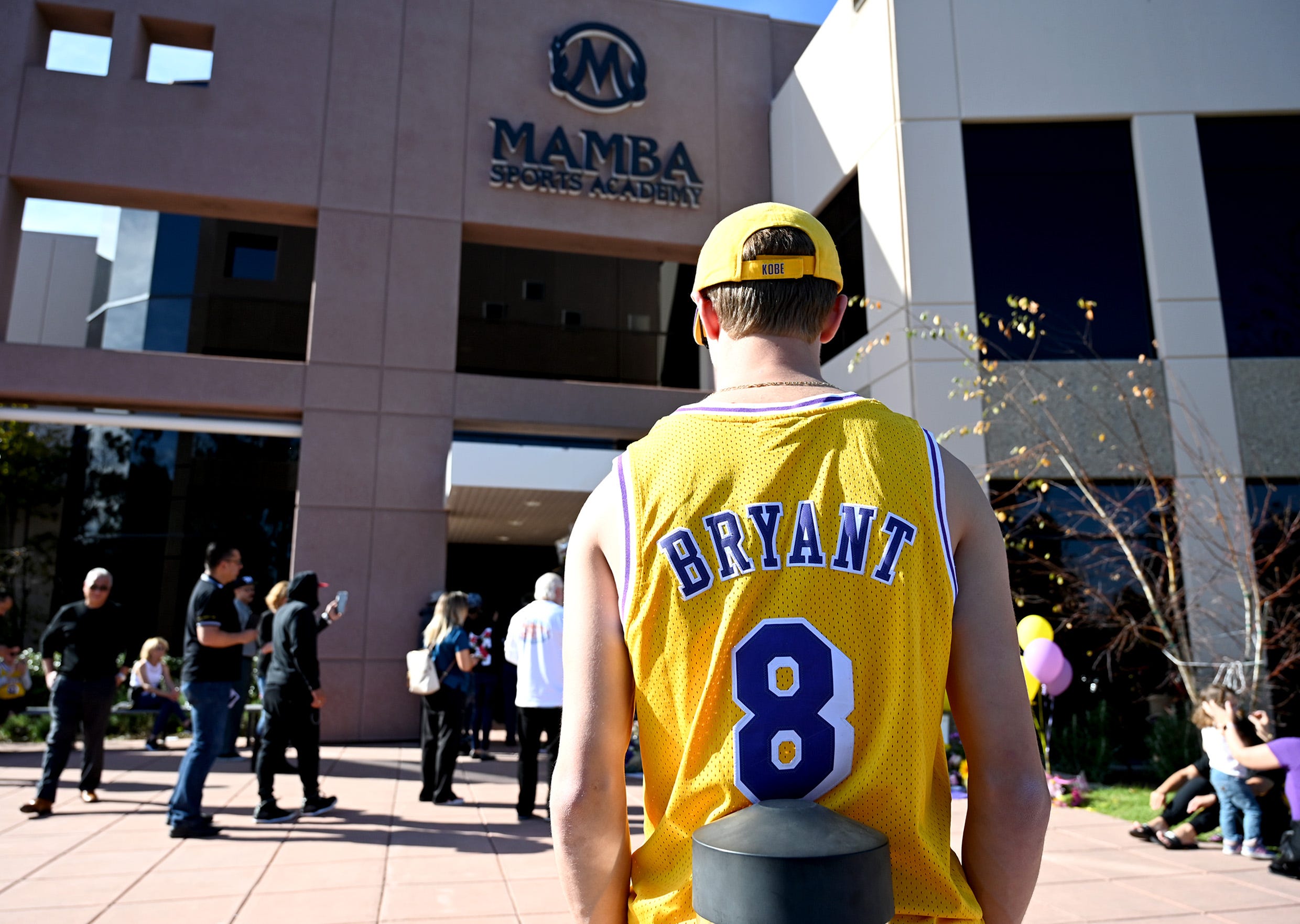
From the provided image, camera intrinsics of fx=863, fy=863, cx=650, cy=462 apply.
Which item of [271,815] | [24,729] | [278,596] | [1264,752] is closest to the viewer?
[1264,752]

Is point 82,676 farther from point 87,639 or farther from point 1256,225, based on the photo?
point 1256,225

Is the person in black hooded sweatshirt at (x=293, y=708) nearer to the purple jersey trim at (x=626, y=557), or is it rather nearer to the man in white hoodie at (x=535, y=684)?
the man in white hoodie at (x=535, y=684)

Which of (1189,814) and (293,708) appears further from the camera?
(293,708)

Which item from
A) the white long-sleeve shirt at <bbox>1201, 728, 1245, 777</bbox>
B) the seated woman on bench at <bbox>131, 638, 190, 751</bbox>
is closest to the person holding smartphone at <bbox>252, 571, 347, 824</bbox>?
the seated woman on bench at <bbox>131, 638, 190, 751</bbox>

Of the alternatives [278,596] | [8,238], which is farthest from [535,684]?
[8,238]

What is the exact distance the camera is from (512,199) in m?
13.4

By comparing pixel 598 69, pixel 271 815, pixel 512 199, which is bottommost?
pixel 271 815

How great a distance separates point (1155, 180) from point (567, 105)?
8.49 m

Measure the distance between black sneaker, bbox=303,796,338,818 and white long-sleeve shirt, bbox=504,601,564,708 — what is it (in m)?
1.74

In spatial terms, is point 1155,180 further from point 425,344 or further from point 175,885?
point 175,885

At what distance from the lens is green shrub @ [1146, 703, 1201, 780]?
8.43m

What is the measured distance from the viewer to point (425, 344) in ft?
42.0

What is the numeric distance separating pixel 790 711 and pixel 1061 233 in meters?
11.1

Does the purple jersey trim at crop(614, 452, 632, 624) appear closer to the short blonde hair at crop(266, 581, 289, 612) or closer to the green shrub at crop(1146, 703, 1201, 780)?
the short blonde hair at crop(266, 581, 289, 612)
